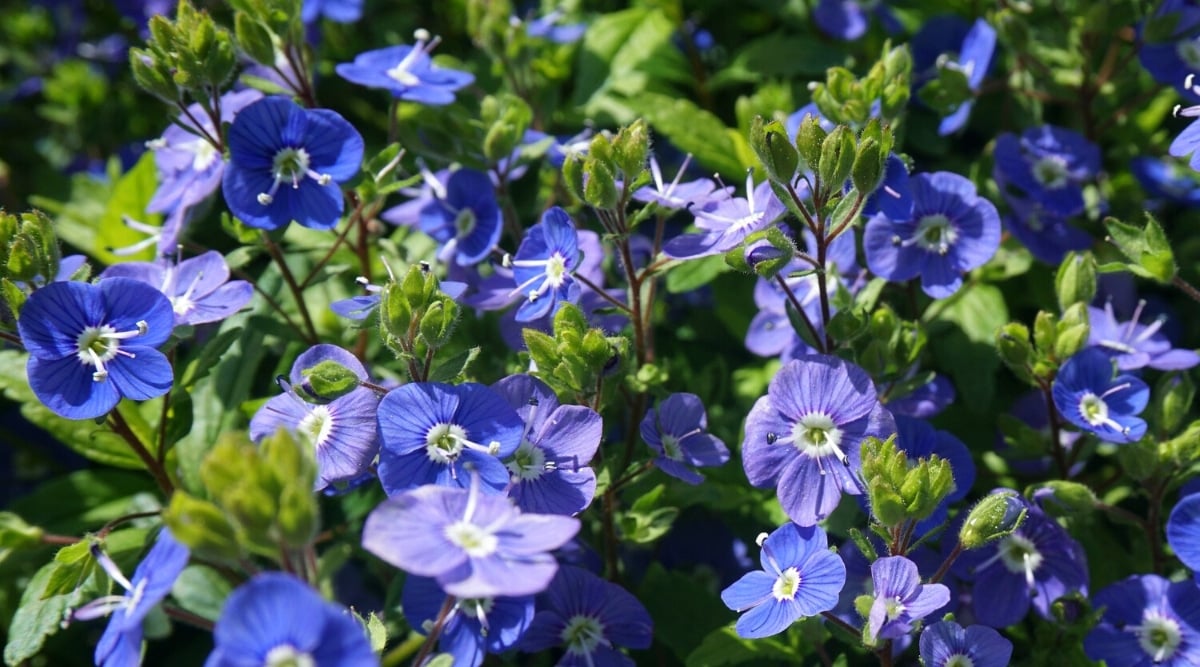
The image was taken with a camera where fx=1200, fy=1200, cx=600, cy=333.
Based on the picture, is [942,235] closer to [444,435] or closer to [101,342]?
[444,435]

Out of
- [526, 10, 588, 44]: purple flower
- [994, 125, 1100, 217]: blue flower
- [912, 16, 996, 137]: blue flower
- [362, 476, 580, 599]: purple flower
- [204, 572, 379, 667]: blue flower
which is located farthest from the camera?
[526, 10, 588, 44]: purple flower

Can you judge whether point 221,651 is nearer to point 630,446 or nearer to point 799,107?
point 630,446

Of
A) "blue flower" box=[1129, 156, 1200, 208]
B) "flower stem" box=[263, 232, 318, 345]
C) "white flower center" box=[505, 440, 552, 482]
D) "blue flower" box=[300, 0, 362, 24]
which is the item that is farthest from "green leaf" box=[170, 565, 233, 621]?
"blue flower" box=[1129, 156, 1200, 208]

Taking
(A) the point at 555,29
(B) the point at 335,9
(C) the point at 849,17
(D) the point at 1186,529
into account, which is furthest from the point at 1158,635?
(B) the point at 335,9

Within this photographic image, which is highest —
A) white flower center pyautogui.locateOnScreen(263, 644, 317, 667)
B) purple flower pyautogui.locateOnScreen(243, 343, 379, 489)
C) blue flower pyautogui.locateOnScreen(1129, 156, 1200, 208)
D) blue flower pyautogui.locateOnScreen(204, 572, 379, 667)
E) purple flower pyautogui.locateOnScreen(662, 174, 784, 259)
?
blue flower pyautogui.locateOnScreen(204, 572, 379, 667)

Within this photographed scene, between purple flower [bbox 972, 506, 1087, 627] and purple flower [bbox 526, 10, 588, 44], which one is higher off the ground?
purple flower [bbox 526, 10, 588, 44]

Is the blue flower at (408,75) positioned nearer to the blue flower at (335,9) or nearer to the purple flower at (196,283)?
the blue flower at (335,9)

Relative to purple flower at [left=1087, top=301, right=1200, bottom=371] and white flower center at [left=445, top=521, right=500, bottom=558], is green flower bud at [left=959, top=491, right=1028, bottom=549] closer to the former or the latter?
purple flower at [left=1087, top=301, right=1200, bottom=371]
